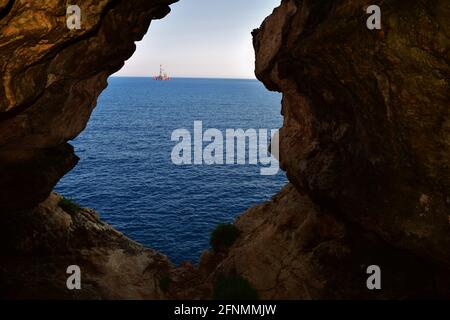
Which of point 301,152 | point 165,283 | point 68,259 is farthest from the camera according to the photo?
point 68,259

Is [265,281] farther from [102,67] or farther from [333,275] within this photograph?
[102,67]

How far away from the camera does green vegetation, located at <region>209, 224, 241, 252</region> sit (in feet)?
98.4

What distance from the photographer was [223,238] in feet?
99.0

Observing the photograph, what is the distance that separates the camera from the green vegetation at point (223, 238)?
30000mm

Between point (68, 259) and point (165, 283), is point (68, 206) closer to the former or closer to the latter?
point (68, 259)

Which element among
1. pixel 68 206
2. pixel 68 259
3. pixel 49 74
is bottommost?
pixel 68 259

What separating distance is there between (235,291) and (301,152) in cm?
1032

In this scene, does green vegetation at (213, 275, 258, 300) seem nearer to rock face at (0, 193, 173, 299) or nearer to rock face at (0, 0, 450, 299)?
rock face at (0, 0, 450, 299)

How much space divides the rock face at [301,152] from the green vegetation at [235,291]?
1.81 meters

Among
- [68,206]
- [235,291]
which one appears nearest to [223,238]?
[235,291]

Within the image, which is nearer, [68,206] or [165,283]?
[165,283]
